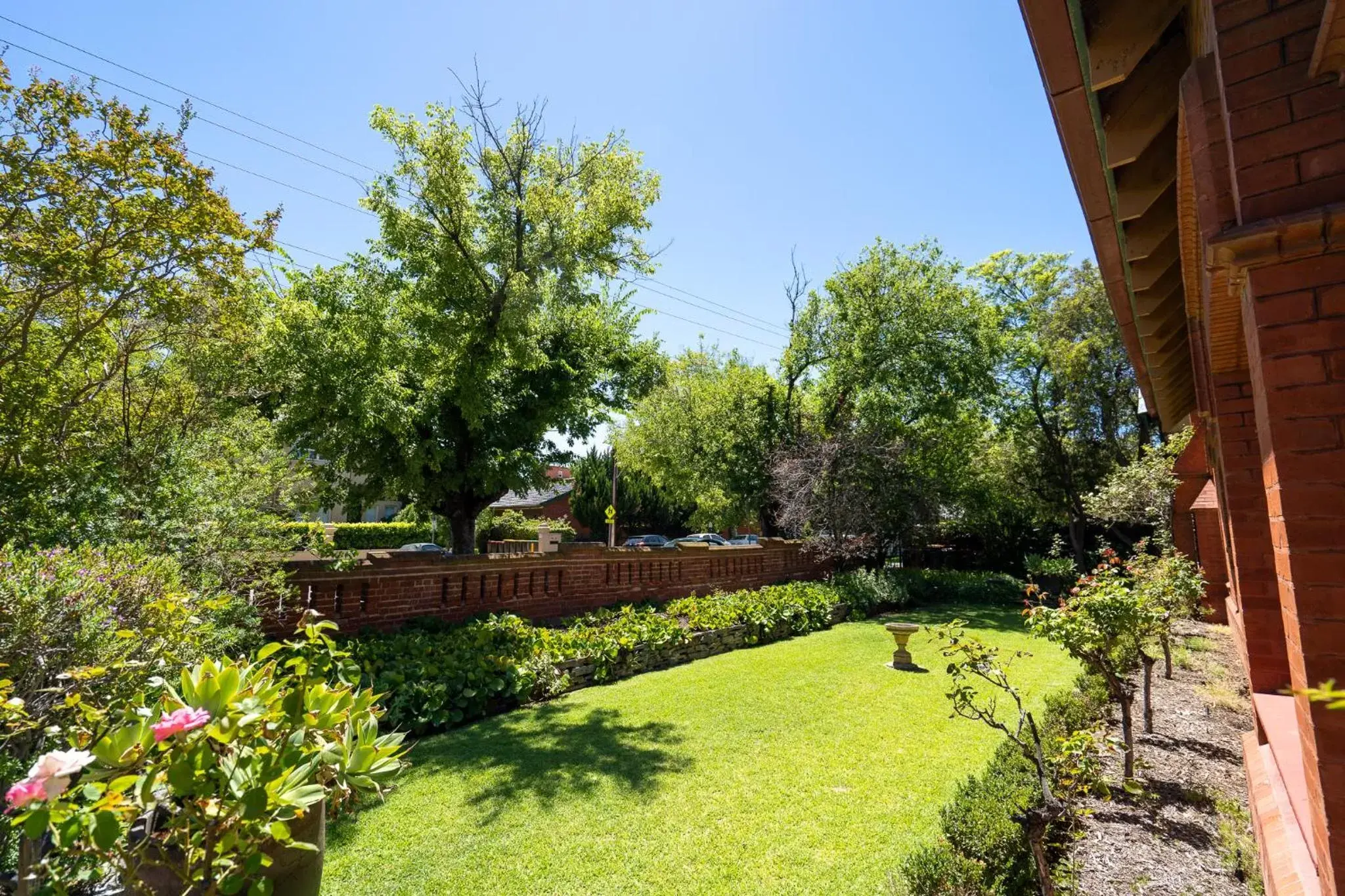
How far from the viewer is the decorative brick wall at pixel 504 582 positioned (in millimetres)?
7516

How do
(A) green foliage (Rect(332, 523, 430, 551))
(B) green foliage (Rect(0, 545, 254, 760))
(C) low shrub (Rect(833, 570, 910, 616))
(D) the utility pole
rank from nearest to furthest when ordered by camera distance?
(B) green foliage (Rect(0, 545, 254, 760)) < (C) low shrub (Rect(833, 570, 910, 616)) < (A) green foliage (Rect(332, 523, 430, 551)) < (D) the utility pole

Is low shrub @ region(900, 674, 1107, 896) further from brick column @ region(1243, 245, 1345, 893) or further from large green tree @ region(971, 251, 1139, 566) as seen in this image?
large green tree @ region(971, 251, 1139, 566)

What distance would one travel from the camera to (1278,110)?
73.0 inches

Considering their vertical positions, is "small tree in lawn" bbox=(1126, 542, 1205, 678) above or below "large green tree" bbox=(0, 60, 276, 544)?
below

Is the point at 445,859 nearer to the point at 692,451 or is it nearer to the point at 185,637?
the point at 185,637

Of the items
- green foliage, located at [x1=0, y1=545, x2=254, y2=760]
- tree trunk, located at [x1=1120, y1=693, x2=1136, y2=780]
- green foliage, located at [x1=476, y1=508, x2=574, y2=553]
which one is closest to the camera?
green foliage, located at [x1=0, y1=545, x2=254, y2=760]

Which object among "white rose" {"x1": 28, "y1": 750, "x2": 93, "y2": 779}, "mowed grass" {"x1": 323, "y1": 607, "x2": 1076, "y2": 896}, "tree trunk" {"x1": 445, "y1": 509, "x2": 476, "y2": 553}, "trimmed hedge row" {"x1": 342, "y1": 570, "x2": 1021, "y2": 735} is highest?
"tree trunk" {"x1": 445, "y1": 509, "x2": 476, "y2": 553}

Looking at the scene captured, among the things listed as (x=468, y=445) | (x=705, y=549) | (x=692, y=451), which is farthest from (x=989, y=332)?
(x=468, y=445)

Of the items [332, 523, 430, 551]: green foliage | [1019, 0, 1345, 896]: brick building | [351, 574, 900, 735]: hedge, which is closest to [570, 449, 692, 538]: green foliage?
[332, 523, 430, 551]: green foliage

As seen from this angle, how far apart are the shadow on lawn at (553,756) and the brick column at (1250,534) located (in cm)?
425

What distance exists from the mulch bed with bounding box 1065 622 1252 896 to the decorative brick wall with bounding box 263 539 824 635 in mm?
7330

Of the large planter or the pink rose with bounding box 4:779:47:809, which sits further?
the large planter

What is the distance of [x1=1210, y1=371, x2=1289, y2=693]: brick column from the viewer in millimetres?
3412

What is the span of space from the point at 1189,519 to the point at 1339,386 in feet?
49.1
